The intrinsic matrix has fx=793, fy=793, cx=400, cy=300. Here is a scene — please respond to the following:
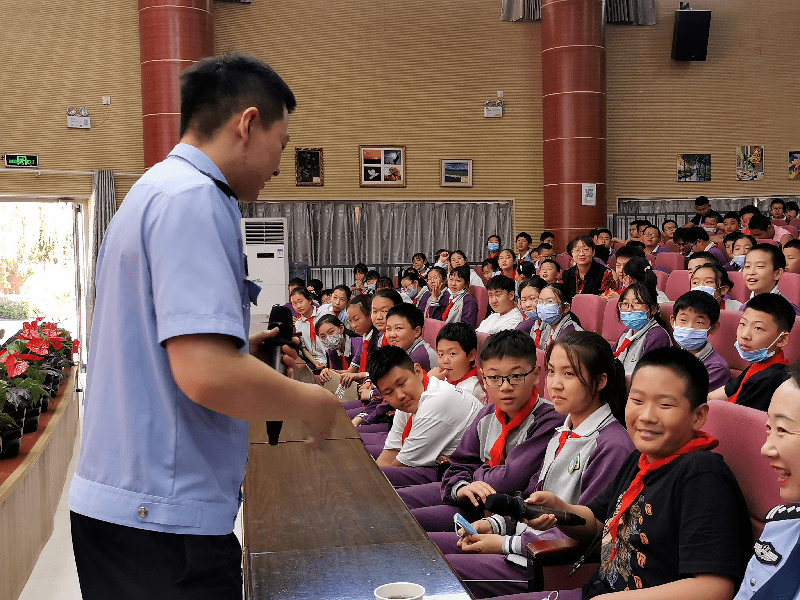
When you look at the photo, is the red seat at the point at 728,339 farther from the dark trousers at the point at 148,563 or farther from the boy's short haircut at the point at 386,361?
the dark trousers at the point at 148,563

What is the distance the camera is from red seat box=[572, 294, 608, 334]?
6.31m

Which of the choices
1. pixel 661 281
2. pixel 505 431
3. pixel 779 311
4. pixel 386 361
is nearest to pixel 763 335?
pixel 779 311

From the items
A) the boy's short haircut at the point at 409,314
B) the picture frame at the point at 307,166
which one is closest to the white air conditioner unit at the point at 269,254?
the picture frame at the point at 307,166

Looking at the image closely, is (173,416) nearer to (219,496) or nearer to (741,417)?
(219,496)

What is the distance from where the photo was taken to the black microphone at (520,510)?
1.95 meters

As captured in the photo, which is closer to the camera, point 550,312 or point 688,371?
point 688,371

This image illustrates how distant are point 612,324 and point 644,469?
4.14 meters

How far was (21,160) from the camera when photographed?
1180cm

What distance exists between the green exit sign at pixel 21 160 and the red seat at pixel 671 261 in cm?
907

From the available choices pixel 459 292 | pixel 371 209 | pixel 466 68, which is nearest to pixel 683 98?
pixel 466 68

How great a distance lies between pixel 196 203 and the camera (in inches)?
46.6

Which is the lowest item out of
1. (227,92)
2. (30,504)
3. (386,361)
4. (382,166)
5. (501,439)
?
(30,504)

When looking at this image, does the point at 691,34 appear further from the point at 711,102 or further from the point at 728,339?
the point at 728,339

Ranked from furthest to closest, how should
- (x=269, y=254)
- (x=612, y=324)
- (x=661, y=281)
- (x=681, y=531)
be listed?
(x=269, y=254), (x=661, y=281), (x=612, y=324), (x=681, y=531)
